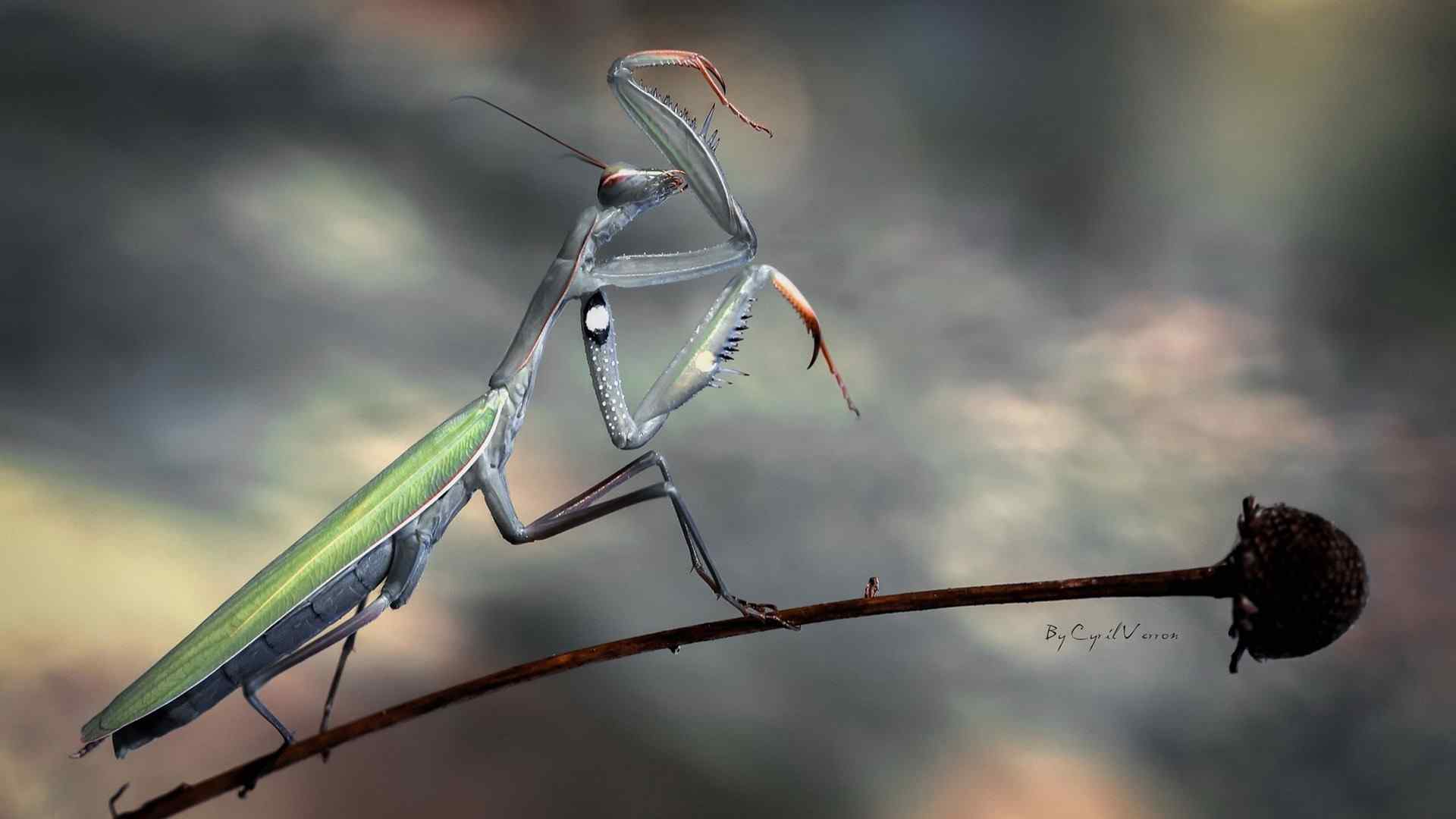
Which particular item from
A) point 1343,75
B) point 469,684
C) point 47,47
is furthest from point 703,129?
point 1343,75

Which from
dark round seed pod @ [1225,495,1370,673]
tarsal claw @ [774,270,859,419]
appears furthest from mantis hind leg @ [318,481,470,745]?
dark round seed pod @ [1225,495,1370,673]

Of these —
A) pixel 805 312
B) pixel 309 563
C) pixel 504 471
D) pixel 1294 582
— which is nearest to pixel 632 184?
pixel 805 312

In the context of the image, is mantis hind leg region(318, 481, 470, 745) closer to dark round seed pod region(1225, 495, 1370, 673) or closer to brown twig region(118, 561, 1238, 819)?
brown twig region(118, 561, 1238, 819)

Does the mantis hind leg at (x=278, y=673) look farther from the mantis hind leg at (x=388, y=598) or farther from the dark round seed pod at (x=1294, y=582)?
the dark round seed pod at (x=1294, y=582)

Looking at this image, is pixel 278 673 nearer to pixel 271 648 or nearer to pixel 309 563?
pixel 271 648

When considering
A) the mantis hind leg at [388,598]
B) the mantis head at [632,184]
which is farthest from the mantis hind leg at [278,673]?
the mantis head at [632,184]

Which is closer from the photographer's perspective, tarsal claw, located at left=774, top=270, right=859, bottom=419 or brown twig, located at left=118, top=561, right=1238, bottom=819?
brown twig, located at left=118, top=561, right=1238, bottom=819
